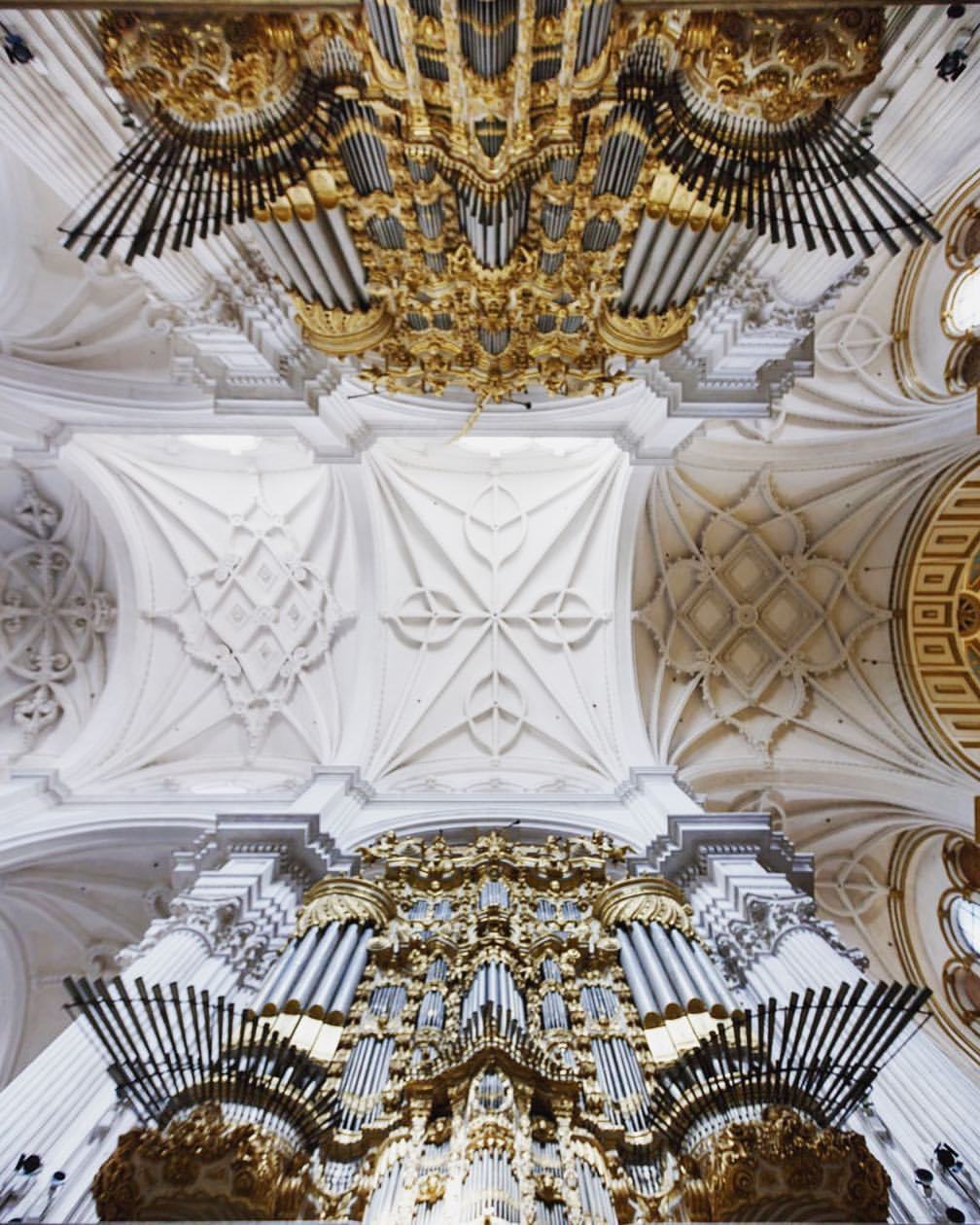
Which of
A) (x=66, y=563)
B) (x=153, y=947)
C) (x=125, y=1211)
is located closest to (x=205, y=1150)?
(x=125, y=1211)

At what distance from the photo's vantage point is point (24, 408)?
12.3m

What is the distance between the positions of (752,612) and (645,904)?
30.9ft

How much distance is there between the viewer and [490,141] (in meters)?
6.91

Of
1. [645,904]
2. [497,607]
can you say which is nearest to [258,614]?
[497,607]

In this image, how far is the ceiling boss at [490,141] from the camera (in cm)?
629

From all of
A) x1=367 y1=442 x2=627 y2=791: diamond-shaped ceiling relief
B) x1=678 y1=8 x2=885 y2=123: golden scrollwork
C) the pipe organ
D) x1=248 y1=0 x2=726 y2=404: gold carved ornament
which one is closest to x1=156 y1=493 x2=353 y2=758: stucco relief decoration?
x1=367 y1=442 x2=627 y2=791: diamond-shaped ceiling relief

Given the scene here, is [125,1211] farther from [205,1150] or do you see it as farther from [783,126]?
[783,126]

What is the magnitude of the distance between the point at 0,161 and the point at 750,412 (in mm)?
11027

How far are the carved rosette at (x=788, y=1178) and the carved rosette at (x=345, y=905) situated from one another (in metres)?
5.33

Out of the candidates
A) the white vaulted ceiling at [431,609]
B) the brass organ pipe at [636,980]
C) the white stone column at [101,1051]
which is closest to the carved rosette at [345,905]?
the white stone column at [101,1051]

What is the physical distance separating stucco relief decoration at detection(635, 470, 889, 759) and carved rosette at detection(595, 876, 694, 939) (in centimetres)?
705

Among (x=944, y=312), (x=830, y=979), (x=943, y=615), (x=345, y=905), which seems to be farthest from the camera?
(x=943, y=615)

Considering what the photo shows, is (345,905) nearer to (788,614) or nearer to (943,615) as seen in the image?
(788,614)

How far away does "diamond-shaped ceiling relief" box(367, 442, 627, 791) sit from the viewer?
16.0 metres
